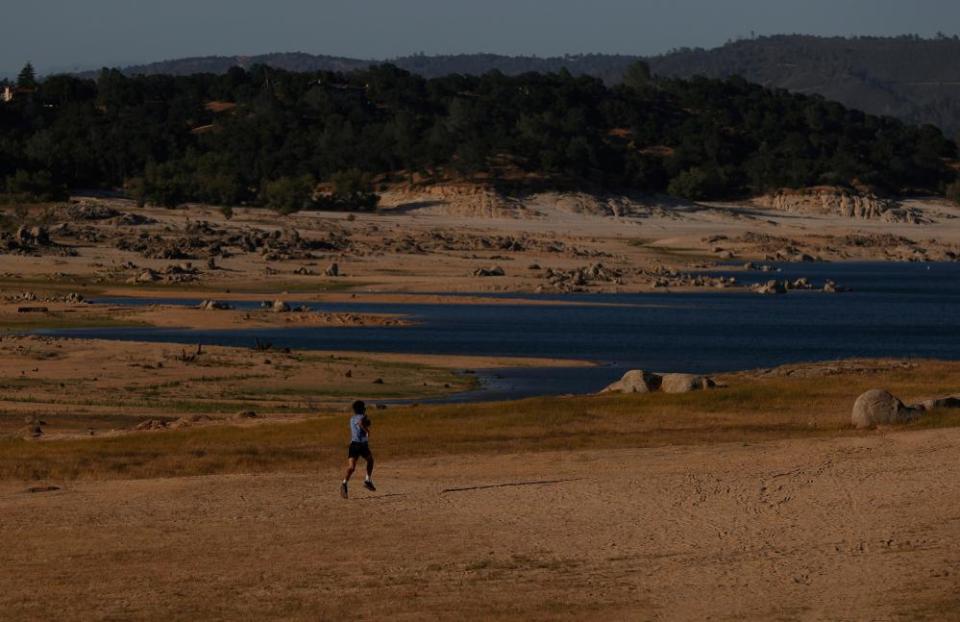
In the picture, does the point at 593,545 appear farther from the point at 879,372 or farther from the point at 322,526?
the point at 879,372

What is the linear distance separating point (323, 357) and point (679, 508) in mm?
25179

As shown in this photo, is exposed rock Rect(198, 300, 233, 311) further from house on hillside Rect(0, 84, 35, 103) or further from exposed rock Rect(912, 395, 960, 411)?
house on hillside Rect(0, 84, 35, 103)

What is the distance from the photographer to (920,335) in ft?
198

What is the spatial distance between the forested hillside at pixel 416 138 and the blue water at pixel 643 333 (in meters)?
36.9

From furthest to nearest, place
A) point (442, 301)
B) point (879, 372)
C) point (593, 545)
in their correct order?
1. point (442, 301)
2. point (879, 372)
3. point (593, 545)

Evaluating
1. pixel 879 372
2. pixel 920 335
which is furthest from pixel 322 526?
pixel 920 335

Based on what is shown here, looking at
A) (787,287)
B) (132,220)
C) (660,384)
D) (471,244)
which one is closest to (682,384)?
(660,384)

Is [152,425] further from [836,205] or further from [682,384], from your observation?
[836,205]

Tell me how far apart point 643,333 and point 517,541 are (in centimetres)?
3788

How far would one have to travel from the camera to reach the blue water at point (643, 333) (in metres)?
48.4

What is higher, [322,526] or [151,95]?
[151,95]

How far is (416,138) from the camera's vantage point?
129 meters

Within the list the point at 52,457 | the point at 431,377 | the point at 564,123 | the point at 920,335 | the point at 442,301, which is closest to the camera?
the point at 52,457

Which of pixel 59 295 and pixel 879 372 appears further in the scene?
pixel 59 295
